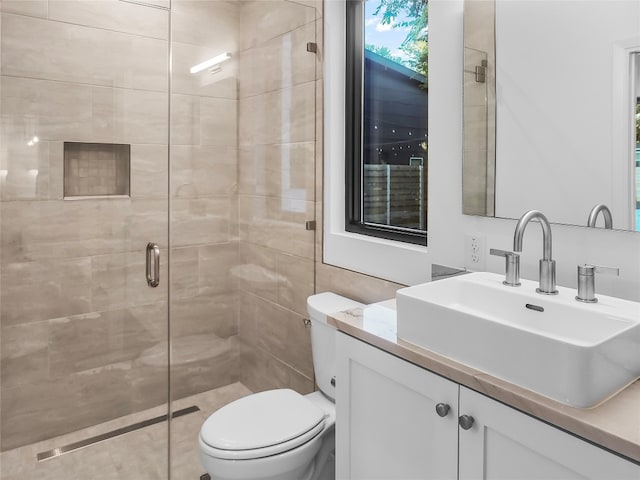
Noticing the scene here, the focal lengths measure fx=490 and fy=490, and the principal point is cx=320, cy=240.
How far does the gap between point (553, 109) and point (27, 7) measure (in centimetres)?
188

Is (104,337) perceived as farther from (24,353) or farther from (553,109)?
(553,109)

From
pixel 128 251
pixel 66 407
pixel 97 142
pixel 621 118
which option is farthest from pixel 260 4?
pixel 66 407

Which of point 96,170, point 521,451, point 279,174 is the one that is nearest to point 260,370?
point 279,174

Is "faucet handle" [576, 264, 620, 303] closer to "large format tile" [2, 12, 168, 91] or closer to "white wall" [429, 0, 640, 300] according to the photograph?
"white wall" [429, 0, 640, 300]

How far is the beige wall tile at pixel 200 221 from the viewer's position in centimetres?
219

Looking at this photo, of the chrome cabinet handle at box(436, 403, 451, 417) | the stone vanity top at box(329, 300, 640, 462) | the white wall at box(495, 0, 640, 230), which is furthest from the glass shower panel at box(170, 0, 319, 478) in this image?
the chrome cabinet handle at box(436, 403, 451, 417)

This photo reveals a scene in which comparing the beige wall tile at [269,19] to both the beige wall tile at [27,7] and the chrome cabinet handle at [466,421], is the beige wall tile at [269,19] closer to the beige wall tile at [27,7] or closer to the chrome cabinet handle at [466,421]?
the beige wall tile at [27,7]

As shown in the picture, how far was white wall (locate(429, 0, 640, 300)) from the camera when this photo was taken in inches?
55.4

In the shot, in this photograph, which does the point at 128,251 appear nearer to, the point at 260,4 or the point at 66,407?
the point at 66,407

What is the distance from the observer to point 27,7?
184cm

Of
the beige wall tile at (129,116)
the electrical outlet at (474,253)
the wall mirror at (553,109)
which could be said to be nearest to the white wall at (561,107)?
the wall mirror at (553,109)

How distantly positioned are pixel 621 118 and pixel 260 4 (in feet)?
5.83

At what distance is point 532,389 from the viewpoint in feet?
3.14

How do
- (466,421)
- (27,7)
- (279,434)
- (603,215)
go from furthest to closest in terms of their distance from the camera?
(27,7) < (279,434) < (603,215) < (466,421)
